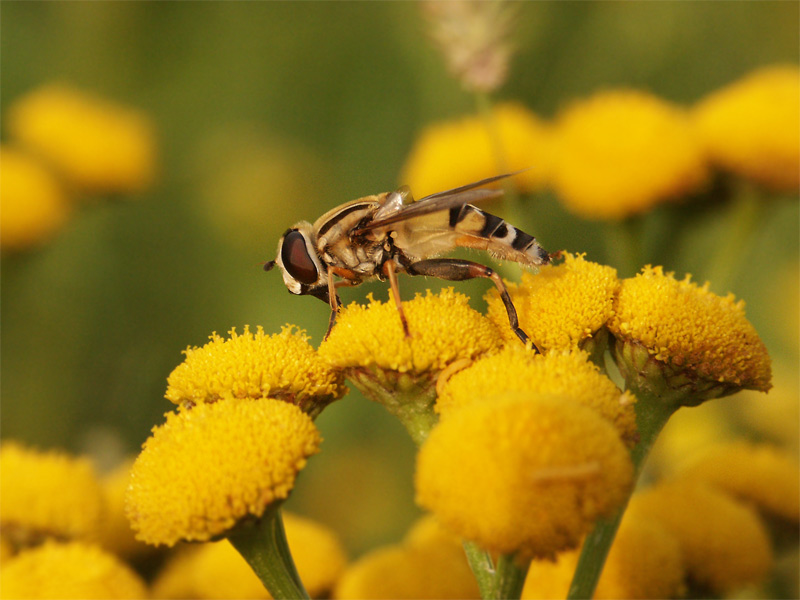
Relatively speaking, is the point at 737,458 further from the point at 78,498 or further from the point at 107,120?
the point at 107,120

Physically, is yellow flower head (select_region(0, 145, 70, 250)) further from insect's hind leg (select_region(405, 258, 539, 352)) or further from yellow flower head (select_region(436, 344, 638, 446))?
yellow flower head (select_region(436, 344, 638, 446))

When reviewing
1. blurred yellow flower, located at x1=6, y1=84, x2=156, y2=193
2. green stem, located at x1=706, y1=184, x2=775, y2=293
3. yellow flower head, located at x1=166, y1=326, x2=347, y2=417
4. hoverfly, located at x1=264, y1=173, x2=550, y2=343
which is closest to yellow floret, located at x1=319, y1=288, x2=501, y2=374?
yellow flower head, located at x1=166, y1=326, x2=347, y2=417

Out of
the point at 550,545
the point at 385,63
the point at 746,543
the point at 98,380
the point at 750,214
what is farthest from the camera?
the point at 385,63

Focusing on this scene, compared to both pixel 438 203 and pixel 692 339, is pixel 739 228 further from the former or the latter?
pixel 438 203

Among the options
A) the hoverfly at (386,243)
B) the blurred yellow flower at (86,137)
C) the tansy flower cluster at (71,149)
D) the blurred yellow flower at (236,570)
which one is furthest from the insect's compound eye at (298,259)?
the blurred yellow flower at (86,137)

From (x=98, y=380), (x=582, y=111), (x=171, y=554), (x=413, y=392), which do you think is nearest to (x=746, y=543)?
(x=413, y=392)

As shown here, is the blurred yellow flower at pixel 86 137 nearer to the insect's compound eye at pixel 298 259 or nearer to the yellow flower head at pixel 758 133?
the insect's compound eye at pixel 298 259
